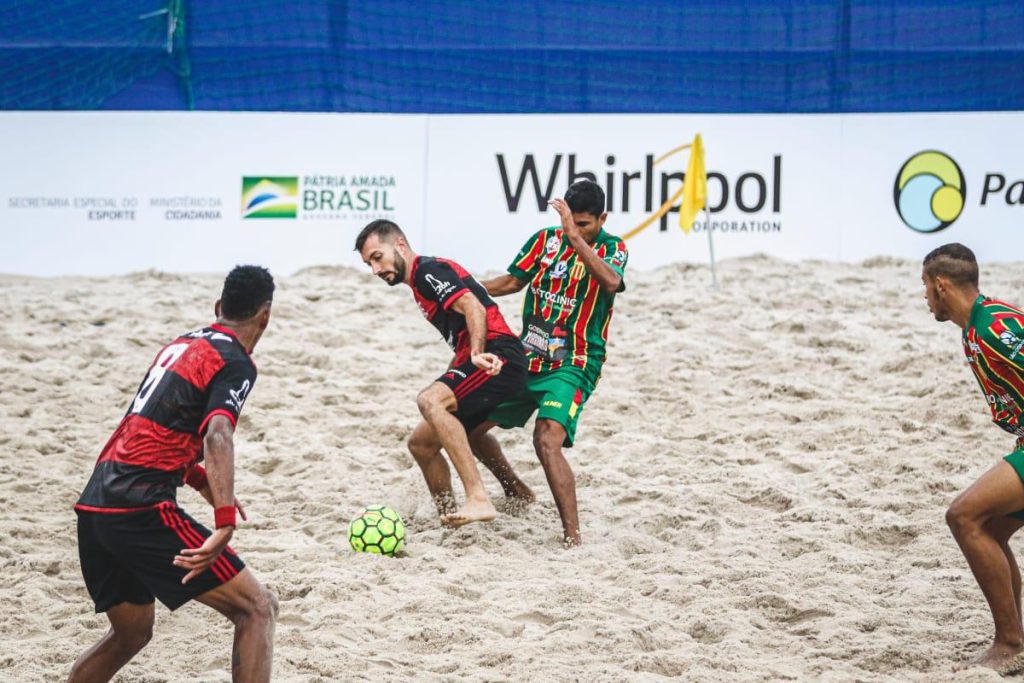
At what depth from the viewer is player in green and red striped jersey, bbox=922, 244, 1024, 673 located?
443 cm

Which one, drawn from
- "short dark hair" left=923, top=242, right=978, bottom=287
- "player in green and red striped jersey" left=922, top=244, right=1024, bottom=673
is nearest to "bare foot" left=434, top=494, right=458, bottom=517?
"player in green and red striped jersey" left=922, top=244, right=1024, bottom=673

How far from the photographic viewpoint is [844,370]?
27.4 ft

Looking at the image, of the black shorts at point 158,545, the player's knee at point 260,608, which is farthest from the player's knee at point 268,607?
the black shorts at point 158,545

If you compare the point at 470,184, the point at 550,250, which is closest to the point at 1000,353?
the point at 550,250

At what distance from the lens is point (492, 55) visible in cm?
1099

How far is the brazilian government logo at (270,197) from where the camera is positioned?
34.7ft

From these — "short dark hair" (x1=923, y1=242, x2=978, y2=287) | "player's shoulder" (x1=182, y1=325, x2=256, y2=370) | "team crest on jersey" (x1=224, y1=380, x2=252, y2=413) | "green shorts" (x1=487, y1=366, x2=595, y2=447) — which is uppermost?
"short dark hair" (x1=923, y1=242, x2=978, y2=287)

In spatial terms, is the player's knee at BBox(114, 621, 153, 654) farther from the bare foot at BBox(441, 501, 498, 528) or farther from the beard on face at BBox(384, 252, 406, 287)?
the beard on face at BBox(384, 252, 406, 287)

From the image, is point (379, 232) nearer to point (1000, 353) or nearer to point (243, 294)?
point (243, 294)

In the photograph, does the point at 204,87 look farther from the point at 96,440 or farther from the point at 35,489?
the point at 35,489

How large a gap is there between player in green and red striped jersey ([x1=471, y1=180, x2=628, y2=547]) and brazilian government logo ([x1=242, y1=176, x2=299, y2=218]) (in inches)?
181

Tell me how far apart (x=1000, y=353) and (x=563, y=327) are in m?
2.30

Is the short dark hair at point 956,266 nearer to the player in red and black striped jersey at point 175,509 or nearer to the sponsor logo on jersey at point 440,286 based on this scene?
the sponsor logo on jersey at point 440,286

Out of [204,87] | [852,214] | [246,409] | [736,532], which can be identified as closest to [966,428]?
[736,532]
